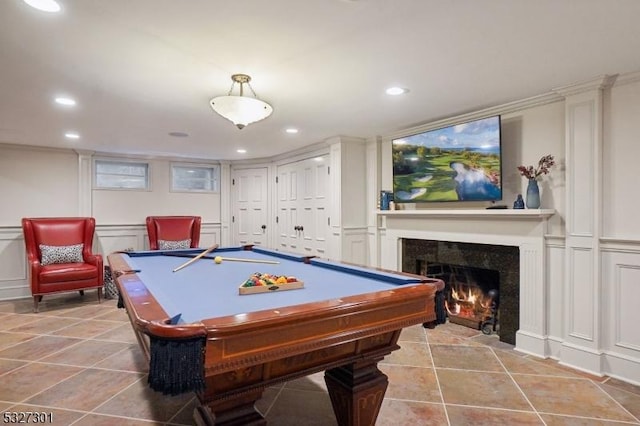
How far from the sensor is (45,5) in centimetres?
164

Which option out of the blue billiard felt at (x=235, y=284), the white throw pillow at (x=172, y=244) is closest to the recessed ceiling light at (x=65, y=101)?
the blue billiard felt at (x=235, y=284)

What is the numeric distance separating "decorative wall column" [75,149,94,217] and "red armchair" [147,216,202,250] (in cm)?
92

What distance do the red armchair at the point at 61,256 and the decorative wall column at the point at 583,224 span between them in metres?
5.23

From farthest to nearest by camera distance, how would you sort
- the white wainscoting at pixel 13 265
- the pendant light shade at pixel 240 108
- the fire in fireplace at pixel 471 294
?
the white wainscoting at pixel 13 265
the fire in fireplace at pixel 471 294
the pendant light shade at pixel 240 108

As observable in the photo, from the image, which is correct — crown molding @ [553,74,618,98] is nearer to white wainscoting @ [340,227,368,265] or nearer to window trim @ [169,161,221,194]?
white wainscoting @ [340,227,368,265]

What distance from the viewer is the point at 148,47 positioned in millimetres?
2061

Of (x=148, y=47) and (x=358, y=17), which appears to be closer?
(x=358, y=17)

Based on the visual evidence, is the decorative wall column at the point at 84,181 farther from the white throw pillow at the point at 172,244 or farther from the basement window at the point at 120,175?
the white throw pillow at the point at 172,244

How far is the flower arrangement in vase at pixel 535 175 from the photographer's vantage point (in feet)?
9.57

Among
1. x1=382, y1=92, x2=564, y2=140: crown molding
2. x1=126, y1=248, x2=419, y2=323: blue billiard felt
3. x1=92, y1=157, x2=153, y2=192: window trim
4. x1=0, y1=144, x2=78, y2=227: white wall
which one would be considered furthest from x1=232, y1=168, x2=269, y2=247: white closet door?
x1=126, y1=248, x2=419, y2=323: blue billiard felt

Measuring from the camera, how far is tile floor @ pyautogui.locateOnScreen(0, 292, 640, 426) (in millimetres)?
2096

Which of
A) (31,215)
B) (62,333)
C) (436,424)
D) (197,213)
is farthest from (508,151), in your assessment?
(31,215)

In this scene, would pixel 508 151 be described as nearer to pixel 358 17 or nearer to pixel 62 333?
pixel 358 17

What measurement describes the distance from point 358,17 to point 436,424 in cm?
226
